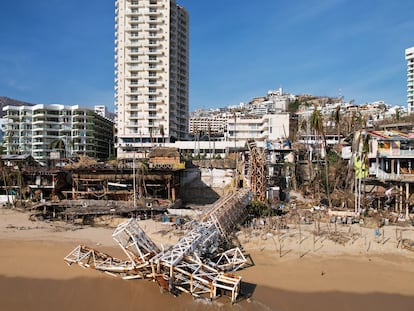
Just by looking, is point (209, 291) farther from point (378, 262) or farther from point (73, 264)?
point (378, 262)

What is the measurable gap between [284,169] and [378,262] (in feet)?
92.2

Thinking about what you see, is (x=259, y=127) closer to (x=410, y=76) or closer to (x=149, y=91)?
(x=149, y=91)

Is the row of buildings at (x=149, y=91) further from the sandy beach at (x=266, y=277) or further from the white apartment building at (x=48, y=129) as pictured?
the sandy beach at (x=266, y=277)

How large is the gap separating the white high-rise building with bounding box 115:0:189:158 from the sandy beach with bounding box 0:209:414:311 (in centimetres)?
4847

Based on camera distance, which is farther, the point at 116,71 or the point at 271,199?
the point at 116,71

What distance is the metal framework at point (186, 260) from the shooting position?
60.8 ft

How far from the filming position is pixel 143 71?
77.2 metres

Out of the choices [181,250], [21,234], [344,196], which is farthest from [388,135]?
[21,234]

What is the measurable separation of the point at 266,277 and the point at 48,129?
77097 mm

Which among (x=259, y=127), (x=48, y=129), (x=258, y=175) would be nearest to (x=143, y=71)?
(x=48, y=129)

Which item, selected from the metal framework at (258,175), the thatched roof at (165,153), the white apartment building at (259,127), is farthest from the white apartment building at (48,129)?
the metal framework at (258,175)

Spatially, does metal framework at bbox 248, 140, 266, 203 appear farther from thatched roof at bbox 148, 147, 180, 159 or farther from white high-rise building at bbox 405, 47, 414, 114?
white high-rise building at bbox 405, 47, 414, 114

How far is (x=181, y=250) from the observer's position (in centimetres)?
1959

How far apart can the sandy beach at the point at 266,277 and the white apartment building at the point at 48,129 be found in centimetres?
5498
